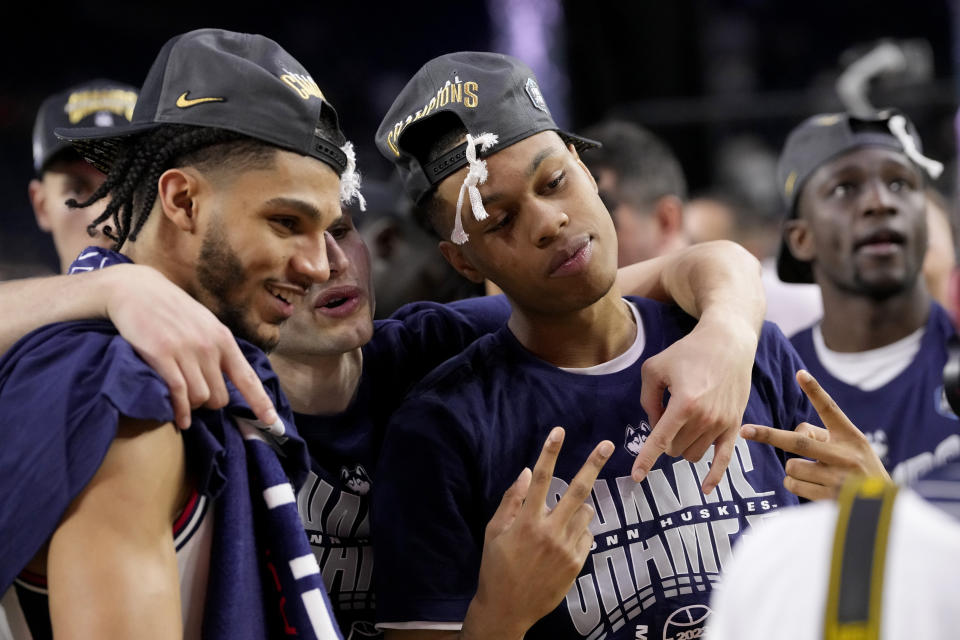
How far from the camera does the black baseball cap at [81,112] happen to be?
2.99m

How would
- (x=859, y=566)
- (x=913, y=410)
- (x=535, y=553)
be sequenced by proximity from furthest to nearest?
1. (x=913, y=410)
2. (x=535, y=553)
3. (x=859, y=566)

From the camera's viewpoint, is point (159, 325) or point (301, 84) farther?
point (301, 84)

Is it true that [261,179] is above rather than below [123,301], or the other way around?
above

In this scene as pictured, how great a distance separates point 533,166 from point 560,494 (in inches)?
20.9

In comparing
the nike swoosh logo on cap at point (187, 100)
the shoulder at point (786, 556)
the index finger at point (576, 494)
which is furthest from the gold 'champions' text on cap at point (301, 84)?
the shoulder at point (786, 556)

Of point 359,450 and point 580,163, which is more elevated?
point 580,163

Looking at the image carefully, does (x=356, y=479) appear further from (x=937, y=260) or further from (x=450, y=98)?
(x=937, y=260)

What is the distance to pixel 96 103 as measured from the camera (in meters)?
3.05

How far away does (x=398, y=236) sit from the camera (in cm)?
361

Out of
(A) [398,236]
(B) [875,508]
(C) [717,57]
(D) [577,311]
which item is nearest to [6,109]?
(A) [398,236]

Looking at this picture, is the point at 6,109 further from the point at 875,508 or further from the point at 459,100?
the point at 875,508

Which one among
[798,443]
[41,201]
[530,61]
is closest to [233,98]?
[798,443]

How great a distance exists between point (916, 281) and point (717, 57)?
705 centimetres

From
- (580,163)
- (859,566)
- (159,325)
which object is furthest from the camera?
(580,163)
